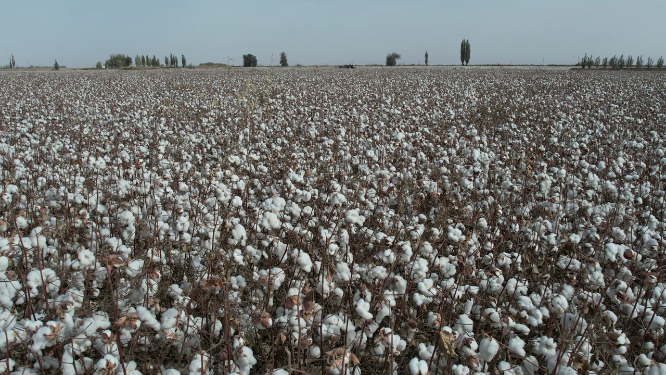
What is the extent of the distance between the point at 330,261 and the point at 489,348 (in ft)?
3.81

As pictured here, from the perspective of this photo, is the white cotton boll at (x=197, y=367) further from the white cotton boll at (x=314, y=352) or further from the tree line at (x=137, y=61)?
the tree line at (x=137, y=61)

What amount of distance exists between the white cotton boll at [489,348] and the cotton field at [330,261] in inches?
0.5

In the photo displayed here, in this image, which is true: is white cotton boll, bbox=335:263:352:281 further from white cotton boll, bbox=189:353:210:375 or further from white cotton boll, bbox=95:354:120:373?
white cotton boll, bbox=95:354:120:373

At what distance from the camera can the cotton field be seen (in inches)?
84.8

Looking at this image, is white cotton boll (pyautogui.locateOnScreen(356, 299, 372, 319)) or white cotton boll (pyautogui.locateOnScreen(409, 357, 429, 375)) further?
white cotton boll (pyautogui.locateOnScreen(356, 299, 372, 319))

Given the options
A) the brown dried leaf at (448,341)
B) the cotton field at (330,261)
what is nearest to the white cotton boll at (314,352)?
the cotton field at (330,261)

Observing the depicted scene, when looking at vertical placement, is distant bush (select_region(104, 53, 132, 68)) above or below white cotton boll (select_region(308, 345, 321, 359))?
above

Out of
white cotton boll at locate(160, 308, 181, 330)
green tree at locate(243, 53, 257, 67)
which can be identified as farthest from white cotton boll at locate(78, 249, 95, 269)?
green tree at locate(243, 53, 257, 67)

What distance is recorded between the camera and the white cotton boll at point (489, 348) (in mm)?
1995

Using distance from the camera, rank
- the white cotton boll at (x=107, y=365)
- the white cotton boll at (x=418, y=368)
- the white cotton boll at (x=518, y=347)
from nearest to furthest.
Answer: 1. the white cotton boll at (x=107, y=365)
2. the white cotton boll at (x=418, y=368)
3. the white cotton boll at (x=518, y=347)

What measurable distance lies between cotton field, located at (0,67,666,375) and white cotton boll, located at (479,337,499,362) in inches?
0.5

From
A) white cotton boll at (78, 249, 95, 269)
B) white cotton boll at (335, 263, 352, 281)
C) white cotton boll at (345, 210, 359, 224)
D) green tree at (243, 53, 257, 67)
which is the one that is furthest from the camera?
green tree at (243, 53, 257, 67)

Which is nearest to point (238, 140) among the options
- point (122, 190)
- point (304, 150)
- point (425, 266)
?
point (304, 150)

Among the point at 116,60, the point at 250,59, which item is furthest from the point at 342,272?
the point at 116,60
